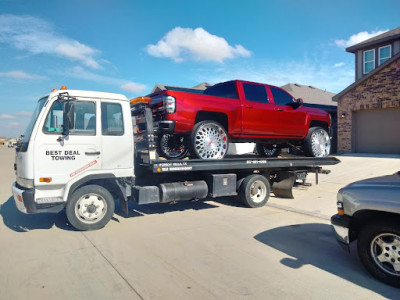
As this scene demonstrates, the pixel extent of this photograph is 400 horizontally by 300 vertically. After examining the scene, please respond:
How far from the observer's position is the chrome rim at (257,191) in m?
7.96

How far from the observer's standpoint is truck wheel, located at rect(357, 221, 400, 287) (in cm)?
368

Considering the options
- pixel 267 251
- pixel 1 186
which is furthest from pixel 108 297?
pixel 1 186

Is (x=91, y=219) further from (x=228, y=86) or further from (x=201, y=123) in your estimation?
(x=228, y=86)

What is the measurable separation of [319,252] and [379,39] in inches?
734

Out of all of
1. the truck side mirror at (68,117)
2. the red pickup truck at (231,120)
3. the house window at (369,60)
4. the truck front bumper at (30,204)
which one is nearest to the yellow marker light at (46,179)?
the truck front bumper at (30,204)

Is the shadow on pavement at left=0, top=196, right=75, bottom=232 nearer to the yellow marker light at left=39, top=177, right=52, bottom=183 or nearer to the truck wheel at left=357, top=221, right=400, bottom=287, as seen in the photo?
the yellow marker light at left=39, top=177, right=52, bottom=183

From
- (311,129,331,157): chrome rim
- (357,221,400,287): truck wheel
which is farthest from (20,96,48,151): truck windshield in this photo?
(311,129,331,157): chrome rim

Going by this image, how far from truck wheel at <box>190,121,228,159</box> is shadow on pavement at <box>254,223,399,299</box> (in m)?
2.10

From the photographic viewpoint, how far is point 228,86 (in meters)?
8.06

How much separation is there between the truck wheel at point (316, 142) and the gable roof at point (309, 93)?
57.0 ft

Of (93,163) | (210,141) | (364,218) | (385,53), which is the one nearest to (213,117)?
(210,141)

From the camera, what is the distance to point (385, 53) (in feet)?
64.8

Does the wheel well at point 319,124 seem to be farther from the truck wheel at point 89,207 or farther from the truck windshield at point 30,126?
the truck windshield at point 30,126

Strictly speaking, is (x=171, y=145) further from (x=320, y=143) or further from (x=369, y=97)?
(x=369, y=97)
